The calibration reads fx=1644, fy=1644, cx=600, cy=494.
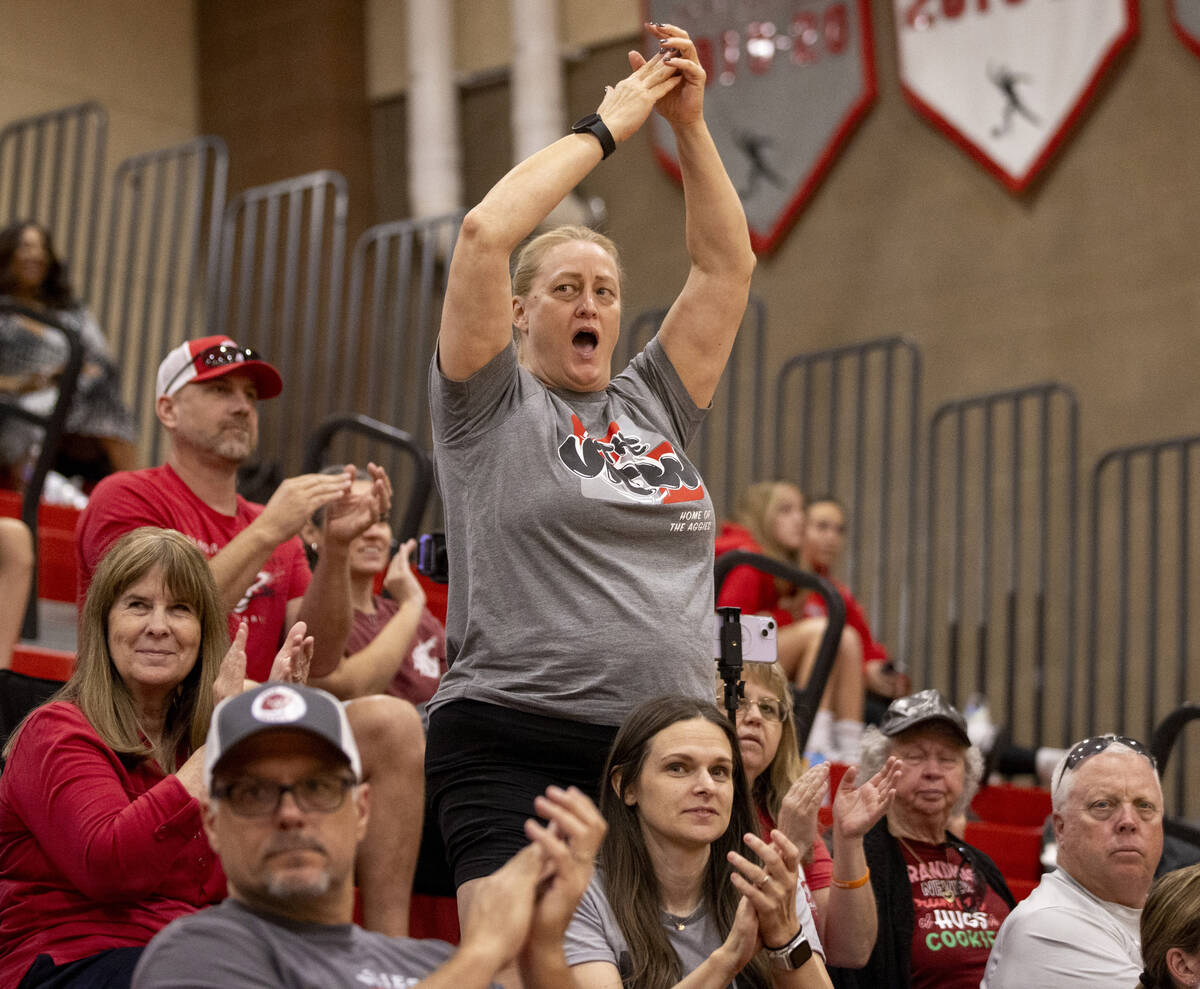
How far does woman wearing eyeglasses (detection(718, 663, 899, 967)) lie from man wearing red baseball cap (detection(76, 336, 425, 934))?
0.58 m

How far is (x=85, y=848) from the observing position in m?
2.15

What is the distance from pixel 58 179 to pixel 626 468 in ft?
17.4

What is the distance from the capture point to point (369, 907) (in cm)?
267

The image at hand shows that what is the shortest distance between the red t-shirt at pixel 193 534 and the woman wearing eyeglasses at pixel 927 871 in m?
1.20

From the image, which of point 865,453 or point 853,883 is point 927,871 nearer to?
point 853,883

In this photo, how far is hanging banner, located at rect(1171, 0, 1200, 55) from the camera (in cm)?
632

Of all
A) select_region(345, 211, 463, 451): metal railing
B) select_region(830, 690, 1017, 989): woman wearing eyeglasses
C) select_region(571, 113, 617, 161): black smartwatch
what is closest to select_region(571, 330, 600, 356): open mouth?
select_region(571, 113, 617, 161): black smartwatch

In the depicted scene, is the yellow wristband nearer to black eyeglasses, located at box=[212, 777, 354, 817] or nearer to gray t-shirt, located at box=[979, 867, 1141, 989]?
gray t-shirt, located at box=[979, 867, 1141, 989]

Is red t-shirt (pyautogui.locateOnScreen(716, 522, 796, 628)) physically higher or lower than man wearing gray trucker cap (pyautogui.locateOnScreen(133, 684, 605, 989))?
higher

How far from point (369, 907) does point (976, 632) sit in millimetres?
4396

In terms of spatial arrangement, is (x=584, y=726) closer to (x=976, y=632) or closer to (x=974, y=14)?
(x=976, y=632)

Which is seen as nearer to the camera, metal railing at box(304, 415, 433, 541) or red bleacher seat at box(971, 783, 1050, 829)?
metal railing at box(304, 415, 433, 541)

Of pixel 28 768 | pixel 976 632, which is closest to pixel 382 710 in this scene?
pixel 28 768

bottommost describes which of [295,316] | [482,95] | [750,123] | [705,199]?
[705,199]
